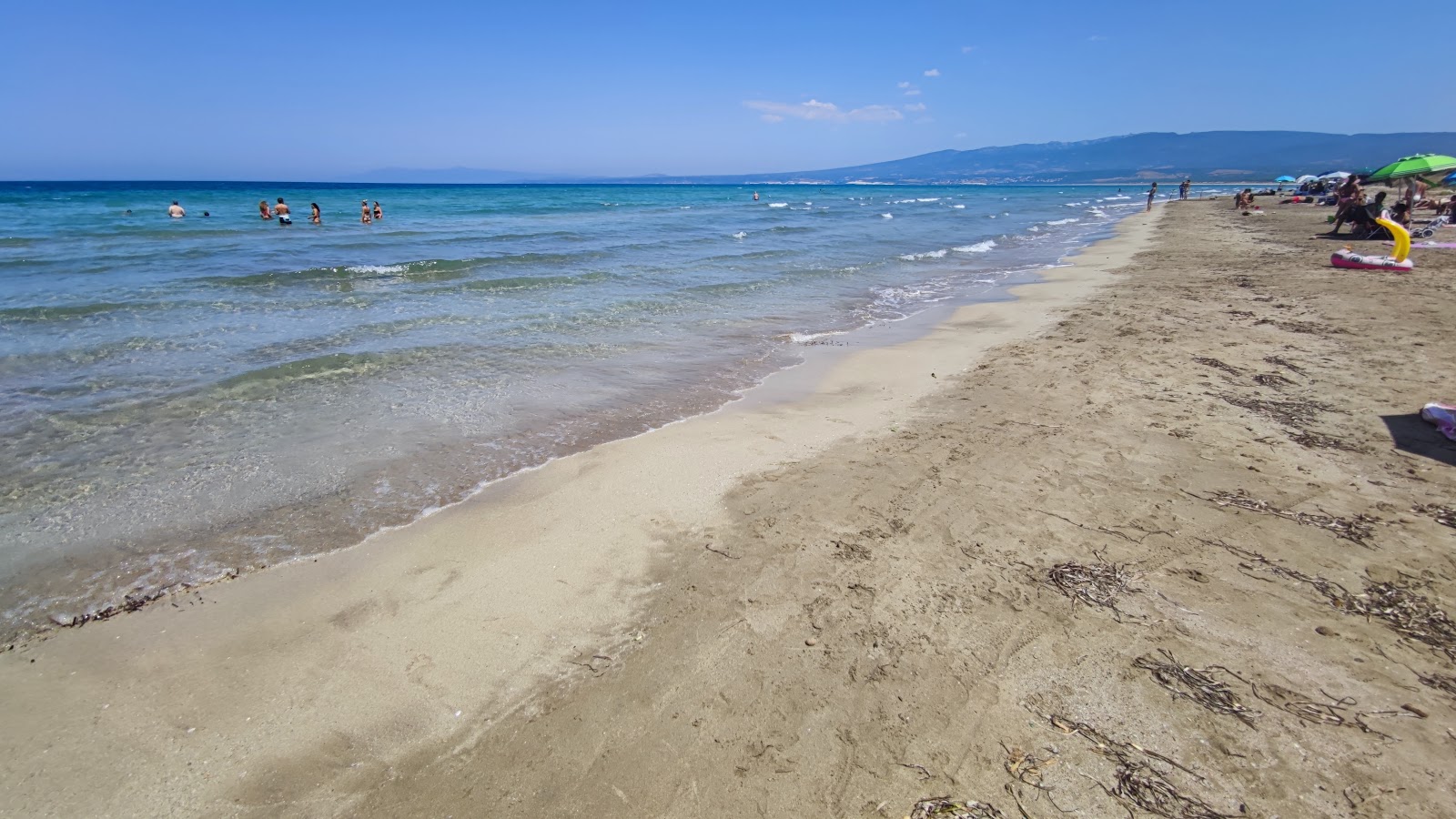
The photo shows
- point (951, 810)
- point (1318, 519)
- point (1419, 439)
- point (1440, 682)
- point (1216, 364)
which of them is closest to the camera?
point (951, 810)

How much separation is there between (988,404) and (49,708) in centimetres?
758

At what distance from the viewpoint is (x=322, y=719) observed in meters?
3.00

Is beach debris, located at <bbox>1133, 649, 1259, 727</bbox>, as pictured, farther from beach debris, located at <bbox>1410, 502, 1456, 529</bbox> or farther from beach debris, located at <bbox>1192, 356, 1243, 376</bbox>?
beach debris, located at <bbox>1192, 356, 1243, 376</bbox>

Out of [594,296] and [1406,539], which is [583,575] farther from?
[594,296]

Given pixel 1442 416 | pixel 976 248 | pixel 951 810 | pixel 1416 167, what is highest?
pixel 1416 167

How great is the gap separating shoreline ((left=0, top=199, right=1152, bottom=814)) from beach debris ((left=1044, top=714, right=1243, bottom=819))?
2297 mm

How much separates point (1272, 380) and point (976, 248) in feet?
64.8

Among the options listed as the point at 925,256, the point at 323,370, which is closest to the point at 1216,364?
the point at 323,370

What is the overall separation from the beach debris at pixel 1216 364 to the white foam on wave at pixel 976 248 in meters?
16.8

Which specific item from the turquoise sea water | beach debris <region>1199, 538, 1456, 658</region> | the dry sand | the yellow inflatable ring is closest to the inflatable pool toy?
the yellow inflatable ring

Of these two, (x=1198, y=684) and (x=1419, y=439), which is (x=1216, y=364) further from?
(x=1198, y=684)

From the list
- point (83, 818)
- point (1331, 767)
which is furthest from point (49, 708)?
point (1331, 767)

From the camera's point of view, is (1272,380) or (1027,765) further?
(1272,380)

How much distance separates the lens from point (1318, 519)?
4352 mm
